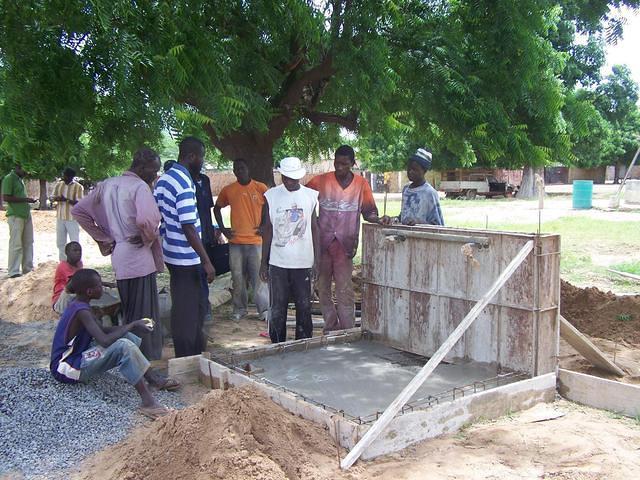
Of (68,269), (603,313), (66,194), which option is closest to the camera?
(68,269)

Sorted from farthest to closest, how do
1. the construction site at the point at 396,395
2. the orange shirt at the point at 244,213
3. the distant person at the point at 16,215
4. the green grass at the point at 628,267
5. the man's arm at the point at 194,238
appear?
the green grass at the point at 628,267
the distant person at the point at 16,215
the orange shirt at the point at 244,213
the man's arm at the point at 194,238
the construction site at the point at 396,395

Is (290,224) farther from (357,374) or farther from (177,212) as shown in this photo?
(357,374)

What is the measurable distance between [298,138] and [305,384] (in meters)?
6.60

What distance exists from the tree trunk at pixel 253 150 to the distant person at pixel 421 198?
10.8ft

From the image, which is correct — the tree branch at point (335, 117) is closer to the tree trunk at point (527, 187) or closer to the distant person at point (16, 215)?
the distant person at point (16, 215)

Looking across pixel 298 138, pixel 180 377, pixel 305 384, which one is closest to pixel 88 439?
pixel 180 377

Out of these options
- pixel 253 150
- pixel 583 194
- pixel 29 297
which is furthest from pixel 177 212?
pixel 583 194

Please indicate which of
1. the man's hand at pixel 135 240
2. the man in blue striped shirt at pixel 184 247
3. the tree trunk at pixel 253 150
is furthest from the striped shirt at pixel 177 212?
the tree trunk at pixel 253 150

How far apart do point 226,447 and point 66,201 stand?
8806 millimetres

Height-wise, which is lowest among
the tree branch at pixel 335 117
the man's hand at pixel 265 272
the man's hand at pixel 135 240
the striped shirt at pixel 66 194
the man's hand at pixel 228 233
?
the man's hand at pixel 265 272

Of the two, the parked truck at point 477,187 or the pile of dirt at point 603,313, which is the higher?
the parked truck at point 477,187

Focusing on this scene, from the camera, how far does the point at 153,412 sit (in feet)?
14.9

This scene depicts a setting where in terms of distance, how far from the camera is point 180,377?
17.7 feet

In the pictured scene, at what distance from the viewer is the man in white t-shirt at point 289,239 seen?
589cm
